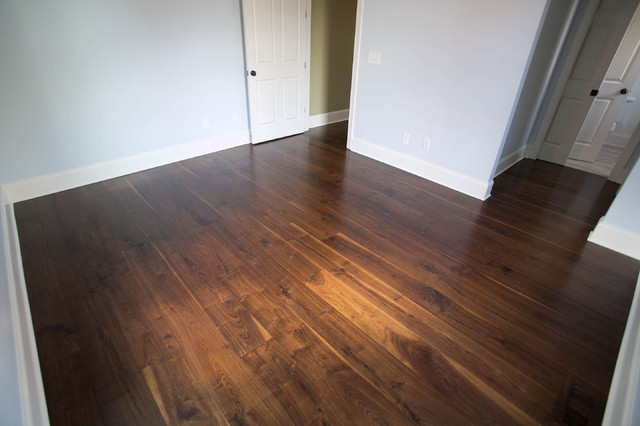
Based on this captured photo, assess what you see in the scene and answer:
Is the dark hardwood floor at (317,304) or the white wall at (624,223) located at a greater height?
the white wall at (624,223)

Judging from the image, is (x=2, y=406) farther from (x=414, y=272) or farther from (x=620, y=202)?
(x=620, y=202)

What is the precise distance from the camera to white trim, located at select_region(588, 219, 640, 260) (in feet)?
7.71

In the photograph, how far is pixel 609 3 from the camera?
333 cm

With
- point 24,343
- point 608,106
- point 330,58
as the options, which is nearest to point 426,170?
point 330,58

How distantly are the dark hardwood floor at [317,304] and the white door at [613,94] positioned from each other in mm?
1429

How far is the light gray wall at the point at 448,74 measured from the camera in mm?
2574

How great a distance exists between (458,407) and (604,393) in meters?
0.72

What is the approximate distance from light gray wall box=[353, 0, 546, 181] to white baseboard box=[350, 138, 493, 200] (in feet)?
0.21

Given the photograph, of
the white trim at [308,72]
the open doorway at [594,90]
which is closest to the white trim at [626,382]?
the open doorway at [594,90]

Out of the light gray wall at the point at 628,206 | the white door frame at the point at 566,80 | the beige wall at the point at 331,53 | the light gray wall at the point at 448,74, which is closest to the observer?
the light gray wall at the point at 628,206

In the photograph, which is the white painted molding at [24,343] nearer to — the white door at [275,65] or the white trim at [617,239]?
the white door at [275,65]

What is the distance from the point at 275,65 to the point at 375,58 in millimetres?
1289

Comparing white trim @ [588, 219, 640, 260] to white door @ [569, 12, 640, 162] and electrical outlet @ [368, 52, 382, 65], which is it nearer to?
white door @ [569, 12, 640, 162]

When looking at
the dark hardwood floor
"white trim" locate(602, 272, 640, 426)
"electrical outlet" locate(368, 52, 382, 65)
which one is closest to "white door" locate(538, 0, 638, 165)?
the dark hardwood floor
